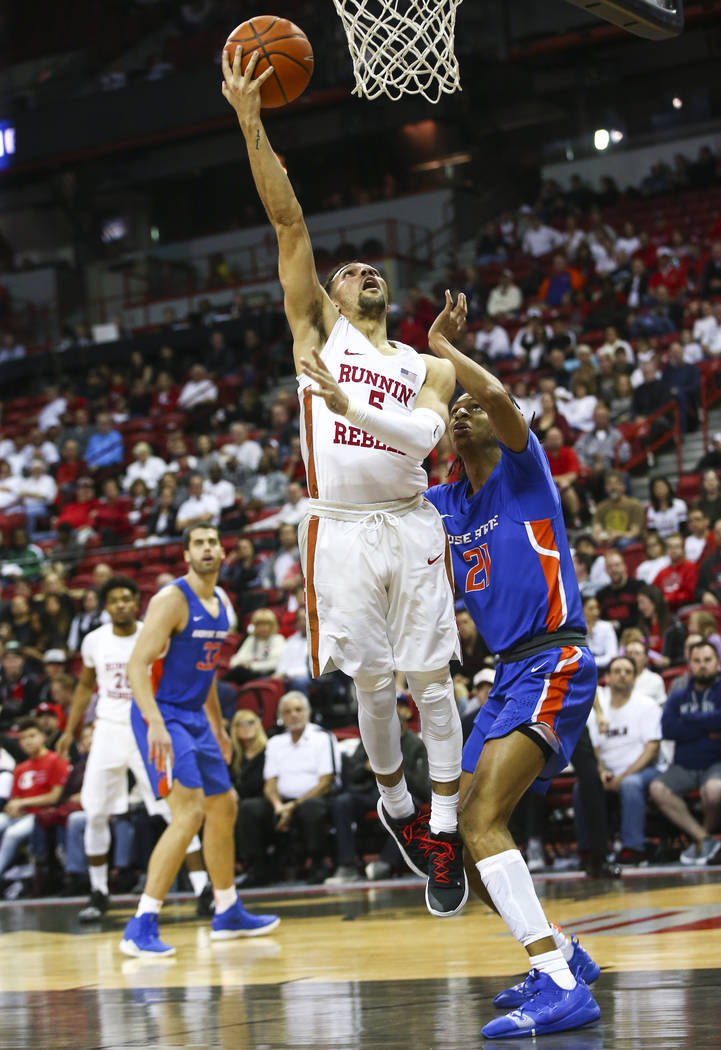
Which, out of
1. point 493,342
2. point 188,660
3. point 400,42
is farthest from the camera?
point 493,342

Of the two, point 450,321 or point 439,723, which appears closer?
point 450,321

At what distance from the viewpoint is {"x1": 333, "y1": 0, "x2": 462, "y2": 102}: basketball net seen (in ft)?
18.7

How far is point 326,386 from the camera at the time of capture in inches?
181

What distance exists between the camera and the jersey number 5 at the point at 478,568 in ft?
16.2

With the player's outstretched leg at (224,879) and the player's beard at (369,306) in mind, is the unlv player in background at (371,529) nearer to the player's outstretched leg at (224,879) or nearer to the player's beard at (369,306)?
the player's beard at (369,306)

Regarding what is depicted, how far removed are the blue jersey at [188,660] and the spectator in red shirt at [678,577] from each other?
527cm

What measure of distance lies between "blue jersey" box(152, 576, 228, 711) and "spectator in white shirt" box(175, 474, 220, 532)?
8.76 metres

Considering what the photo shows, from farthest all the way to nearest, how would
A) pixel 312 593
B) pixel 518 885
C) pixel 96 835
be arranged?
1. pixel 96 835
2. pixel 312 593
3. pixel 518 885

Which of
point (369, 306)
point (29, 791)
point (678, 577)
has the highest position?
point (369, 306)

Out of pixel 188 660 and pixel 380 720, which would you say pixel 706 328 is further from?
pixel 380 720

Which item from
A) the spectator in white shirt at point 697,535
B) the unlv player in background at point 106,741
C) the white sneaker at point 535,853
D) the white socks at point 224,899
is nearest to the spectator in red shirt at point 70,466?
the spectator in white shirt at point 697,535

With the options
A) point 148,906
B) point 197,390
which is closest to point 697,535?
point 148,906

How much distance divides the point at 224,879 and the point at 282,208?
4218 mm

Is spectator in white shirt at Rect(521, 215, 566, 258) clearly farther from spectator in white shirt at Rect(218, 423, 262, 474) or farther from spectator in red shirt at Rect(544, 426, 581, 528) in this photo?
spectator in red shirt at Rect(544, 426, 581, 528)
